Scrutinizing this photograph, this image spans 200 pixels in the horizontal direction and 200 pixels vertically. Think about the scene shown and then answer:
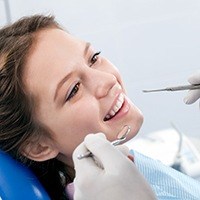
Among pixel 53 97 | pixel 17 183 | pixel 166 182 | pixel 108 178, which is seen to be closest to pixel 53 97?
pixel 53 97

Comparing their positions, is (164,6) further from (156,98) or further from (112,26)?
(156,98)

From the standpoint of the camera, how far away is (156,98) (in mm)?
2396

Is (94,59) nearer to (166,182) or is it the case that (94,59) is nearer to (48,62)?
(48,62)

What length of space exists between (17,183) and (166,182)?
0.51 metres

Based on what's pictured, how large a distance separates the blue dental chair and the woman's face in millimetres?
141

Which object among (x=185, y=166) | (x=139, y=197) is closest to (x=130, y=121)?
(x=139, y=197)

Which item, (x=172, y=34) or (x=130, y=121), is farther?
(x=172, y=34)

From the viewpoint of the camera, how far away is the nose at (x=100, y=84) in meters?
1.20

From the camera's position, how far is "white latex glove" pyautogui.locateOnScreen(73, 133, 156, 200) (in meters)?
0.90

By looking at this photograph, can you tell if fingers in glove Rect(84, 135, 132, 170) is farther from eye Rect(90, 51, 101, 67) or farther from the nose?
eye Rect(90, 51, 101, 67)

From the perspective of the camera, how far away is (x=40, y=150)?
1.27 meters

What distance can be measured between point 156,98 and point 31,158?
1.27 m

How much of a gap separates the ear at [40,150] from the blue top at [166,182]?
0.32m

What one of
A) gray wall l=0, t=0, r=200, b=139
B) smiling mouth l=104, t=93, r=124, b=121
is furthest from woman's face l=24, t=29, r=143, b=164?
gray wall l=0, t=0, r=200, b=139
